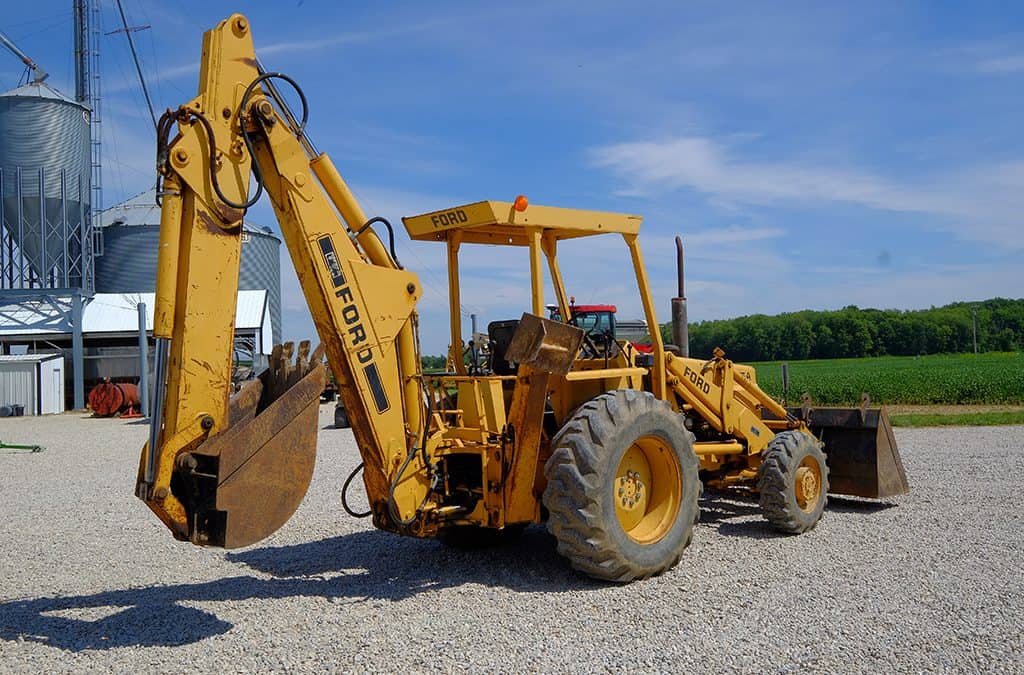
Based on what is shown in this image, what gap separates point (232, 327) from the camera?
505 centimetres

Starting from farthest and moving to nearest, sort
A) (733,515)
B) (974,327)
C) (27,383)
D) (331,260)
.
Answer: (974,327) < (27,383) < (733,515) < (331,260)

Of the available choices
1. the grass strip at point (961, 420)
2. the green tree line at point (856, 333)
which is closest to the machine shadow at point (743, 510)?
the grass strip at point (961, 420)

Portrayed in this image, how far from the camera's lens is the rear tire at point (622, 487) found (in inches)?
228

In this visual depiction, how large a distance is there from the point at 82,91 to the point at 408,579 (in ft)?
132

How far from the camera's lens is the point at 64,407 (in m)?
34.3

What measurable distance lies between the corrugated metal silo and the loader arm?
113 feet

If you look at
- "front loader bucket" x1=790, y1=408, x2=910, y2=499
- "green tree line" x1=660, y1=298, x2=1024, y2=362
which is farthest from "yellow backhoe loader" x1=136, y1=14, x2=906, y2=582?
"green tree line" x1=660, y1=298, x2=1024, y2=362

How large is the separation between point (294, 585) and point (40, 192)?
116 feet

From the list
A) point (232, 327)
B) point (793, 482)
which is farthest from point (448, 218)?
point (793, 482)

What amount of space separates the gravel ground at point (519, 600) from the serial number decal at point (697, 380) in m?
1.34

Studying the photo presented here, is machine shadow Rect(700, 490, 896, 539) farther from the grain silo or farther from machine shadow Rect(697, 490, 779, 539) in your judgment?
the grain silo

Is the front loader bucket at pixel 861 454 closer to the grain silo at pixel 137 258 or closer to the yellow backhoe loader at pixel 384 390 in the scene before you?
the yellow backhoe loader at pixel 384 390

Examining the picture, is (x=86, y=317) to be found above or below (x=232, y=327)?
above

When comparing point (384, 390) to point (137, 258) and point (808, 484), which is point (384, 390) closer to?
point (808, 484)
